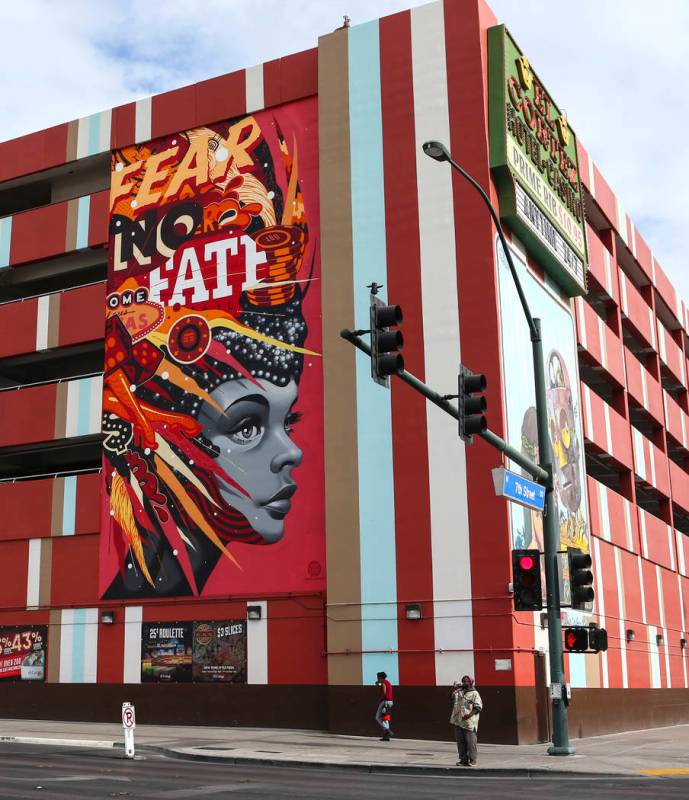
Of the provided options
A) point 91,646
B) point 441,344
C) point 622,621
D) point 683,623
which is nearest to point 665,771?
point 441,344

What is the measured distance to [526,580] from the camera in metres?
20.3

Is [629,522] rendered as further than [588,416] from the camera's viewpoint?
Yes

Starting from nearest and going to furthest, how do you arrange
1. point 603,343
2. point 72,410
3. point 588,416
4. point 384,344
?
point 384,344
point 72,410
point 588,416
point 603,343

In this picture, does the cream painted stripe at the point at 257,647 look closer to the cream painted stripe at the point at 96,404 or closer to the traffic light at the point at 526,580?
the cream painted stripe at the point at 96,404

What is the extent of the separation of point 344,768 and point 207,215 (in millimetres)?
19387

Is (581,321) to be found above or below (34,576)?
above

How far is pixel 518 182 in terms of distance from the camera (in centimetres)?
3006

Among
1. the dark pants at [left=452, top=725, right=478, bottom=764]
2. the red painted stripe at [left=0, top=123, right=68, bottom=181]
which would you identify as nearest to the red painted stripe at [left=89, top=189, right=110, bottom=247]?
the red painted stripe at [left=0, top=123, right=68, bottom=181]

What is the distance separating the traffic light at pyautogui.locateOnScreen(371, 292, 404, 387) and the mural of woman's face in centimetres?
1524

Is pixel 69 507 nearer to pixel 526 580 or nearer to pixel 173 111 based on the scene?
pixel 173 111

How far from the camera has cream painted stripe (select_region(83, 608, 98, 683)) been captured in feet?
106

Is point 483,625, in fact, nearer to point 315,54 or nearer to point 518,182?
point 518,182

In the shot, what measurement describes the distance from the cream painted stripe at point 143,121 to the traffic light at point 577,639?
23.0 meters

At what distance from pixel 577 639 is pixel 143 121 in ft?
78.2
